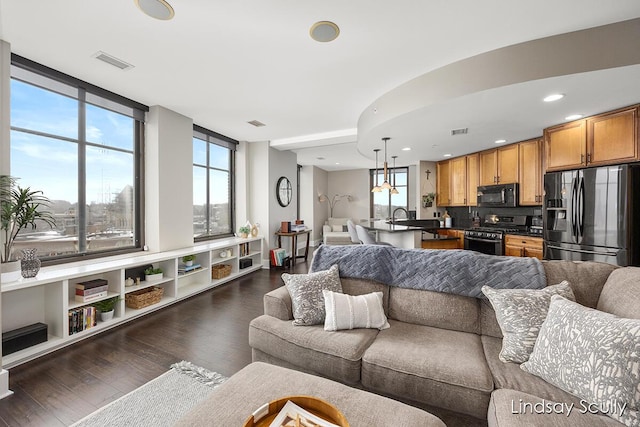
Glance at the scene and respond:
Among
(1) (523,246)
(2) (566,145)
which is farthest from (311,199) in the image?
(2) (566,145)

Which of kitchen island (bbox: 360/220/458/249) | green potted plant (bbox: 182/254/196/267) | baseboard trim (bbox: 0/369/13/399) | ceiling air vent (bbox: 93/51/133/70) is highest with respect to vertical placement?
ceiling air vent (bbox: 93/51/133/70)

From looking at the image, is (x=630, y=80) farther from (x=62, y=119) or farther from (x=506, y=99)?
(x=62, y=119)

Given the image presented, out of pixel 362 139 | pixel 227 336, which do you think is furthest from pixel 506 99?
pixel 227 336

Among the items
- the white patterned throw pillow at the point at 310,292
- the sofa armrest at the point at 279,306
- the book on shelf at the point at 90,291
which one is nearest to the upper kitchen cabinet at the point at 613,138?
the white patterned throw pillow at the point at 310,292

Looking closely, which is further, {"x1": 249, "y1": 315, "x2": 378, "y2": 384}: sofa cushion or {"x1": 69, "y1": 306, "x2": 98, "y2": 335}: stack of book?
{"x1": 69, "y1": 306, "x2": 98, "y2": 335}: stack of book

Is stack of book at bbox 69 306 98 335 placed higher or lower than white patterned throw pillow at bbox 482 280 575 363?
lower

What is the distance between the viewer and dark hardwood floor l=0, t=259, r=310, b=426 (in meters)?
1.78

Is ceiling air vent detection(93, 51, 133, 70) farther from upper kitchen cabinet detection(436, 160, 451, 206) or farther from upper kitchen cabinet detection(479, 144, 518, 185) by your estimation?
upper kitchen cabinet detection(436, 160, 451, 206)

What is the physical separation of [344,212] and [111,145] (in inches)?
286

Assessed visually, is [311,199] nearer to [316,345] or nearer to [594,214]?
[594,214]

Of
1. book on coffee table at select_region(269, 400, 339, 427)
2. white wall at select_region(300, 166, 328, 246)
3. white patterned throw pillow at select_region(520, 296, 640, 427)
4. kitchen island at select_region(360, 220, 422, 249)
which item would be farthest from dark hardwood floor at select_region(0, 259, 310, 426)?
white wall at select_region(300, 166, 328, 246)

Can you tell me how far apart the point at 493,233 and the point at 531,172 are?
1.12 m

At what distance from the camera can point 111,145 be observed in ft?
11.4

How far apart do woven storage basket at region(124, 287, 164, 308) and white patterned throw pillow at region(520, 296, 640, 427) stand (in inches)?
145
